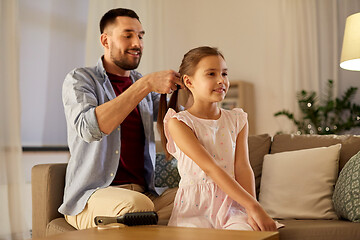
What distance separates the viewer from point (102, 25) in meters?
2.37

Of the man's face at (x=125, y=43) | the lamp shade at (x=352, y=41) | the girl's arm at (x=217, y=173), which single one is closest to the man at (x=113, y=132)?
the man's face at (x=125, y=43)

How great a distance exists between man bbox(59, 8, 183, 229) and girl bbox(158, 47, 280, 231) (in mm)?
129

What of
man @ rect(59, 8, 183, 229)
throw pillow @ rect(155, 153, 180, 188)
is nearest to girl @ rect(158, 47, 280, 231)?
man @ rect(59, 8, 183, 229)

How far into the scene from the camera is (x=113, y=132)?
2037mm

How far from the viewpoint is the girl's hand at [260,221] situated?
1423mm

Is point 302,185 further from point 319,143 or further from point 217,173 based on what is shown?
point 217,173

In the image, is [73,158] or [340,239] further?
[73,158]

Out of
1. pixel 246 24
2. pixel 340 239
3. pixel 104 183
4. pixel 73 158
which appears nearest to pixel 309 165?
pixel 340 239

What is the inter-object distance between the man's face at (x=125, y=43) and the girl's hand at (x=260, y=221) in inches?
41.6

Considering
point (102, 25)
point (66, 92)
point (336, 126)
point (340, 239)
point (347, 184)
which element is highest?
point (102, 25)

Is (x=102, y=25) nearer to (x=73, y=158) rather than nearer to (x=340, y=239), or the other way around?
(x=73, y=158)

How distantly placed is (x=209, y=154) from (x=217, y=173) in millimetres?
88

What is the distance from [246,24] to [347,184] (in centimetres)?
363

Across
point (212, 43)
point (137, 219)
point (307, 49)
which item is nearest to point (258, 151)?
point (137, 219)
